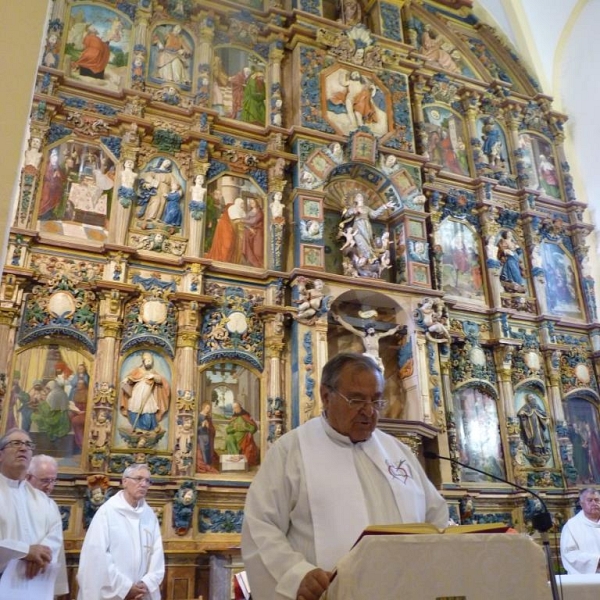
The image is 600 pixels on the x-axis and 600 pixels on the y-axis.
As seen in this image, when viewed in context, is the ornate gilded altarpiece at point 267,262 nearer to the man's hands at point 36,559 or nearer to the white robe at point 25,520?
the white robe at point 25,520

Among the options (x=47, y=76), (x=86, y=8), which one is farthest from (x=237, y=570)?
(x=86, y=8)

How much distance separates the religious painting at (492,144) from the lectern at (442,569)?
11519 mm

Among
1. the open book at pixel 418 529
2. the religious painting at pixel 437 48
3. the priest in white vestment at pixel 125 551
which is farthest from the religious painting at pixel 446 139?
the open book at pixel 418 529

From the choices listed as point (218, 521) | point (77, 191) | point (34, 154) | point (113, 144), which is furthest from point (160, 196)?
point (218, 521)

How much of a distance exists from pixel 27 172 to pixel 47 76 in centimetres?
165

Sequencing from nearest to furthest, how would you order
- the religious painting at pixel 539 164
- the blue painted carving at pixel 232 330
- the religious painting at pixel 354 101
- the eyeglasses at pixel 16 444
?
the eyeglasses at pixel 16 444, the blue painted carving at pixel 232 330, the religious painting at pixel 354 101, the religious painting at pixel 539 164

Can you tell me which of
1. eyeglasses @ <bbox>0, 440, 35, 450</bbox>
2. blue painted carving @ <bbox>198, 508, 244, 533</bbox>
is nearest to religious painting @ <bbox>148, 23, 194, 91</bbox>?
blue painted carving @ <bbox>198, 508, 244, 533</bbox>

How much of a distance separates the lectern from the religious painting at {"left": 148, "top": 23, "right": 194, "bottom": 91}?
9.84 metres

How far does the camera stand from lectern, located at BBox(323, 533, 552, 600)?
7.47 ft

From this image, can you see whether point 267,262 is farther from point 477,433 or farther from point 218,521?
point 477,433

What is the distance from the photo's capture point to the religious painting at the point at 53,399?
7758mm

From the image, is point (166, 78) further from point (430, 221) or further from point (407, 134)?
point (430, 221)

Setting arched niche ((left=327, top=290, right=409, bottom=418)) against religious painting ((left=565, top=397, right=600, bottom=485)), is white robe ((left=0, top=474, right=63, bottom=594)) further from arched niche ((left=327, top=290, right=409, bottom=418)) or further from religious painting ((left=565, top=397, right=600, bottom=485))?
religious painting ((left=565, top=397, right=600, bottom=485))

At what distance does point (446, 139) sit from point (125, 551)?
10257 mm
